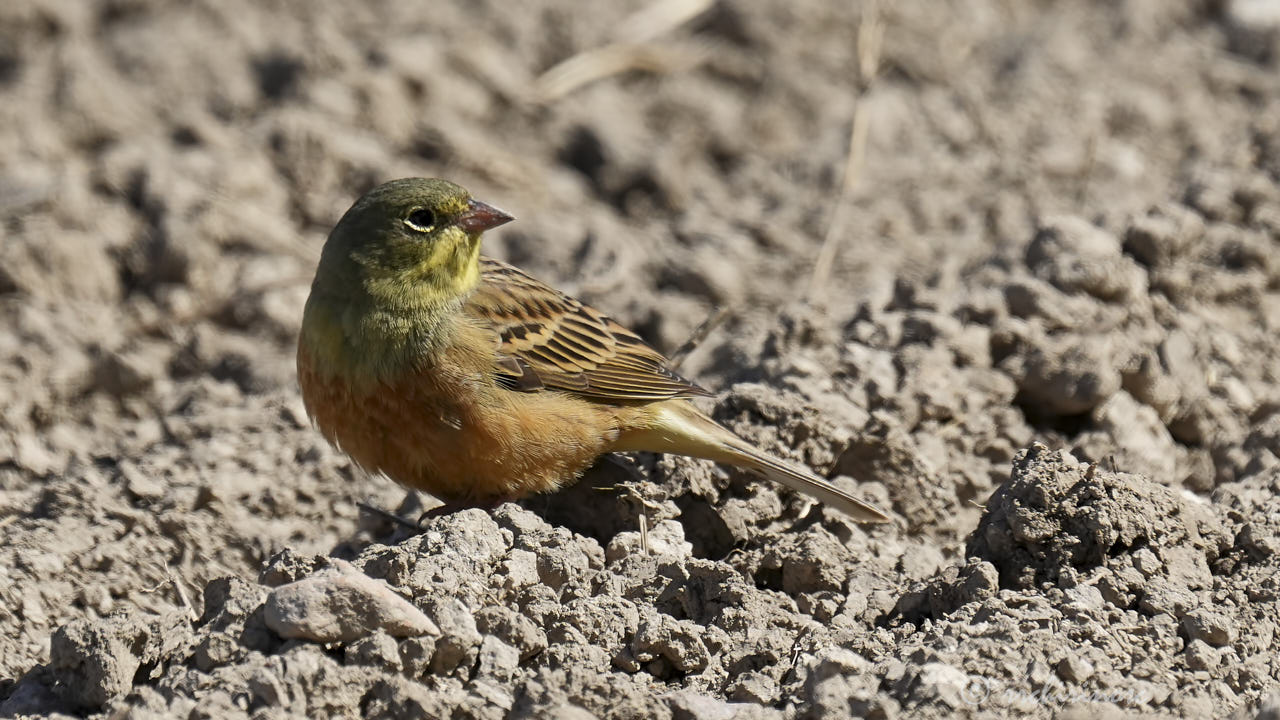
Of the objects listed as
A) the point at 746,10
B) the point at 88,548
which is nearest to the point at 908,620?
the point at 88,548

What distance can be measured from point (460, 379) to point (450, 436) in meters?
0.22

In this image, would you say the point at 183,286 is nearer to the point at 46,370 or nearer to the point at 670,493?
the point at 46,370

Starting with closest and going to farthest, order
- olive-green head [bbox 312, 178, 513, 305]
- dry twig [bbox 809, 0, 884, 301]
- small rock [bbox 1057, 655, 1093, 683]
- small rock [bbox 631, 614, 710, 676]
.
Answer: small rock [bbox 1057, 655, 1093, 683] < small rock [bbox 631, 614, 710, 676] < olive-green head [bbox 312, 178, 513, 305] < dry twig [bbox 809, 0, 884, 301]

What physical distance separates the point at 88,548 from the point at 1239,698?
157 inches

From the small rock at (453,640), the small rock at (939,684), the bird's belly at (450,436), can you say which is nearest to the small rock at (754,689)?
the small rock at (939,684)

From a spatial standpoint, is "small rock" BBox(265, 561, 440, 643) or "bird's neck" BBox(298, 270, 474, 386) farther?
"bird's neck" BBox(298, 270, 474, 386)

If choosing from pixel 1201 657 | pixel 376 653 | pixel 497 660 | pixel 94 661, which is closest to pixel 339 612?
pixel 376 653

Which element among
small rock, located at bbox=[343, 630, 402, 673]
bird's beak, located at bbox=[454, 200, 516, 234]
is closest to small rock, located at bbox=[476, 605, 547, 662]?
small rock, located at bbox=[343, 630, 402, 673]

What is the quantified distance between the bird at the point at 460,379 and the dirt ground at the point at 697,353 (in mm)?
183

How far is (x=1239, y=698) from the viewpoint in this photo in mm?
4426

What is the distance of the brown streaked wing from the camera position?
6.25m

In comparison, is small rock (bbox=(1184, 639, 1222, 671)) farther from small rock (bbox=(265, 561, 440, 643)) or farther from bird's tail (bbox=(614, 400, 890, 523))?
small rock (bbox=(265, 561, 440, 643))

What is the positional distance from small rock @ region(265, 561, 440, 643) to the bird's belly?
1467mm

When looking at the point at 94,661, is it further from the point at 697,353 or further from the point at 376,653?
the point at 697,353
